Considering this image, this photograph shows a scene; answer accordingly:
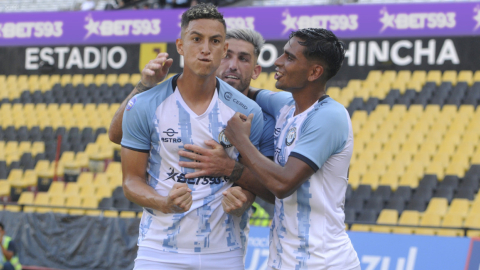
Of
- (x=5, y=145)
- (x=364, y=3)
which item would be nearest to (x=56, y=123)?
(x=5, y=145)

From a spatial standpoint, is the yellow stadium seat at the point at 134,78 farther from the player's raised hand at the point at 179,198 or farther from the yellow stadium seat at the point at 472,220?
the player's raised hand at the point at 179,198

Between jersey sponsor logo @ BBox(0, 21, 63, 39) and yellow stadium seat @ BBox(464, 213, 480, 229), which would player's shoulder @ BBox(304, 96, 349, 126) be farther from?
jersey sponsor logo @ BBox(0, 21, 63, 39)

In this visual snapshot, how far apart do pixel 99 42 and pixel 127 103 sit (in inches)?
573

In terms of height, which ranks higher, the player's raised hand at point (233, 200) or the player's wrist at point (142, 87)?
the player's wrist at point (142, 87)

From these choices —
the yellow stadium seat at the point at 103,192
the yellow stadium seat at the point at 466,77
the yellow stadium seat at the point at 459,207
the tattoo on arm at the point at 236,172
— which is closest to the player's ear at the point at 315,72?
the tattoo on arm at the point at 236,172

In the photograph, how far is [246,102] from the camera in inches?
119

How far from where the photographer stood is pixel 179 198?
263 cm

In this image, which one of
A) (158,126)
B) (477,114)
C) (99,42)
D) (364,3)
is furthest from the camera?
(99,42)

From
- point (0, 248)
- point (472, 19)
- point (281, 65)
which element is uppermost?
point (472, 19)

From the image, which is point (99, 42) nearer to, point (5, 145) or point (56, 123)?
point (56, 123)

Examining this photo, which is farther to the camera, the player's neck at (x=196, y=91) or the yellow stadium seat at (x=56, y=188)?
the yellow stadium seat at (x=56, y=188)

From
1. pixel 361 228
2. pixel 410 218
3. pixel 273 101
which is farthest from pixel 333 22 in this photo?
pixel 273 101

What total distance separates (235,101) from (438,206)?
268 inches

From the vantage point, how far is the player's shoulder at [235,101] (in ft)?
9.74
